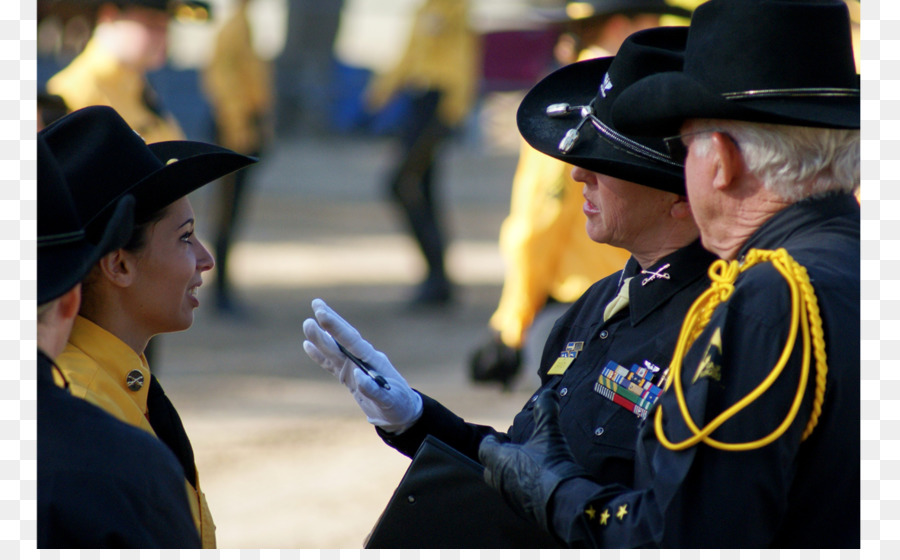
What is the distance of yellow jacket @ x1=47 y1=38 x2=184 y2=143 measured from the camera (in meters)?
5.83

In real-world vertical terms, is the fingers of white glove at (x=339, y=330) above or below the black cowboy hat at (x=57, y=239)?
below

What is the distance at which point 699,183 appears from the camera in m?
2.05

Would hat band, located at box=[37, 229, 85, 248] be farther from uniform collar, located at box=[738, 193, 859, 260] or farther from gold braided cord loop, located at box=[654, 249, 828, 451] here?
uniform collar, located at box=[738, 193, 859, 260]

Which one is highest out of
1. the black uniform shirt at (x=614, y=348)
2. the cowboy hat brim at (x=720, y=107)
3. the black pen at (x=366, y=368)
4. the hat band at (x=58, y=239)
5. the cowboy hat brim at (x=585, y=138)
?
the cowboy hat brim at (x=720, y=107)

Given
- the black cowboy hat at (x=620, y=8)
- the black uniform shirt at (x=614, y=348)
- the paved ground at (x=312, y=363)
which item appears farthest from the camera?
the black cowboy hat at (x=620, y=8)

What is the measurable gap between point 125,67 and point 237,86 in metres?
2.93

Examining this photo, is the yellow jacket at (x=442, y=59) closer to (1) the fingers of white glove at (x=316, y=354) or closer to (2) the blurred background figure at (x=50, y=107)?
(2) the blurred background figure at (x=50, y=107)

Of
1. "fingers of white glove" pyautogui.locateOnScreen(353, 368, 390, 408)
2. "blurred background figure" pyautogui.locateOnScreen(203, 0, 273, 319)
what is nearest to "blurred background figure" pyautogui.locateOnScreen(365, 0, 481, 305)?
"blurred background figure" pyautogui.locateOnScreen(203, 0, 273, 319)

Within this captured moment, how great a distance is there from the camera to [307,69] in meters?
19.8

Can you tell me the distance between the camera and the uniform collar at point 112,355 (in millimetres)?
2383

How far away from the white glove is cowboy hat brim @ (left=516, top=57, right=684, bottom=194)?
0.63 m

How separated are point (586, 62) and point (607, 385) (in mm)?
914

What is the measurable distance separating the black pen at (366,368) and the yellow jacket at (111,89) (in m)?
3.37

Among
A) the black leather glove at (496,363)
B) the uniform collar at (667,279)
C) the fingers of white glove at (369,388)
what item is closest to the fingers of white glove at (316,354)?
the fingers of white glove at (369,388)
